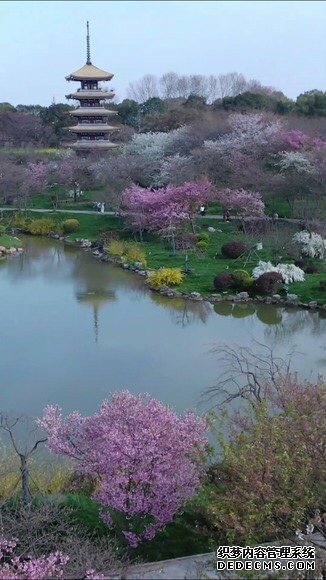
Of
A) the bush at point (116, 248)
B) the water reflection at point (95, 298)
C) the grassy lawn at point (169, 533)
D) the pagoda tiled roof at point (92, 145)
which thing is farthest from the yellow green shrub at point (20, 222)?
the grassy lawn at point (169, 533)

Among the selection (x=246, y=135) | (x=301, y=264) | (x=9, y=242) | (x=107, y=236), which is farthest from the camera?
(x=246, y=135)

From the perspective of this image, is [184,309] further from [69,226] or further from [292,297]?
[69,226]

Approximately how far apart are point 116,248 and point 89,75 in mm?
15339

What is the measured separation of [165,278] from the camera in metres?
16.4

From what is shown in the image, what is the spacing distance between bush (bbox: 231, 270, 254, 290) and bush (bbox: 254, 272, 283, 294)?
23cm

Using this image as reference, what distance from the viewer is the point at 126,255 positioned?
19469 millimetres

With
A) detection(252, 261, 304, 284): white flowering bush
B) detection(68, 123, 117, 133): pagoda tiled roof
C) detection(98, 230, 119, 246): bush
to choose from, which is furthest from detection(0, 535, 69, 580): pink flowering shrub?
detection(68, 123, 117, 133): pagoda tiled roof

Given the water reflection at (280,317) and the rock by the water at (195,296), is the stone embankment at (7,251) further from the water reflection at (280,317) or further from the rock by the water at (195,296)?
the water reflection at (280,317)

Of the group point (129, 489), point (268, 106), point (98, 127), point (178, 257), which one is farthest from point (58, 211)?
point (129, 489)

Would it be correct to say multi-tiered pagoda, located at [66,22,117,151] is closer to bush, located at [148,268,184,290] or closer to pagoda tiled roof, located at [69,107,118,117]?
pagoda tiled roof, located at [69,107,118,117]

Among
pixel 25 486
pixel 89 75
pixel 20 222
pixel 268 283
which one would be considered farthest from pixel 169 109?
pixel 25 486

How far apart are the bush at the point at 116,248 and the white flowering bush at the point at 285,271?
520 centimetres

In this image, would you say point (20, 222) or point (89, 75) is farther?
point (89, 75)

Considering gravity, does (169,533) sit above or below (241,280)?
below
